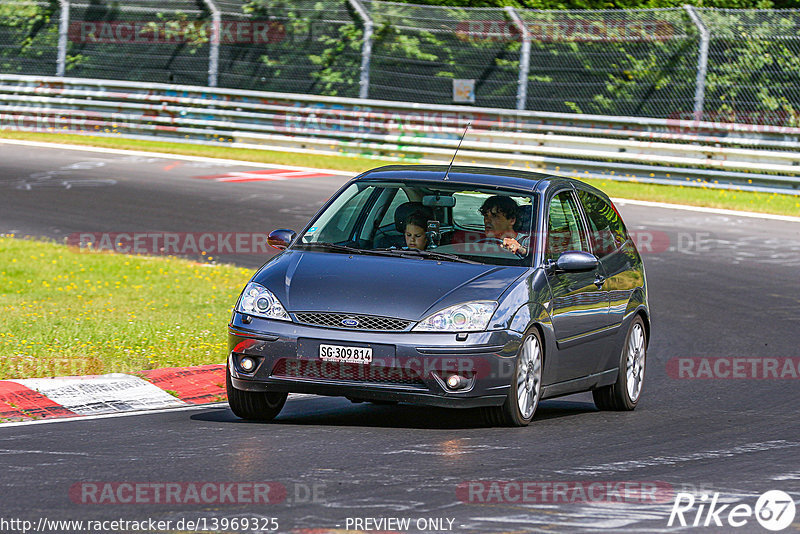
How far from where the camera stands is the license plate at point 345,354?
314 inches

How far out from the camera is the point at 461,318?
8109 millimetres

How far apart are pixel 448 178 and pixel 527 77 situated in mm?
17749

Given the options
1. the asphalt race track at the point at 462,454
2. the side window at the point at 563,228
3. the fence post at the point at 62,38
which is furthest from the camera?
the fence post at the point at 62,38

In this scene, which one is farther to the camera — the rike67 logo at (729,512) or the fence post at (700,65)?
the fence post at (700,65)

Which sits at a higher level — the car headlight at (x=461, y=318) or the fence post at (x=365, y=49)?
the car headlight at (x=461, y=318)

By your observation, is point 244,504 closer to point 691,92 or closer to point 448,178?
point 448,178

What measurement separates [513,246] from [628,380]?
1690mm

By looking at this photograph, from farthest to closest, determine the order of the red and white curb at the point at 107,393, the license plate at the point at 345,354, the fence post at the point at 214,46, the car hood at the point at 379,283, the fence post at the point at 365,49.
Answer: the fence post at the point at 214,46 < the fence post at the point at 365,49 < the red and white curb at the point at 107,393 < the car hood at the point at 379,283 < the license plate at the point at 345,354

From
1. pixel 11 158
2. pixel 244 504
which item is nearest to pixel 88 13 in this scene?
pixel 11 158

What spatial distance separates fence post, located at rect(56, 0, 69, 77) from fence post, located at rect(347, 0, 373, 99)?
679 centimetres

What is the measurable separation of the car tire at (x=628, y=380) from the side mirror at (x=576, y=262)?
1253 millimetres

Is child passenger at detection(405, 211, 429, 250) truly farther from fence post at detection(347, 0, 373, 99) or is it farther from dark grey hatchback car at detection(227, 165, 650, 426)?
fence post at detection(347, 0, 373, 99)

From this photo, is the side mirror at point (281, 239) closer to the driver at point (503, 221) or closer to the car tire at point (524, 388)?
the driver at point (503, 221)

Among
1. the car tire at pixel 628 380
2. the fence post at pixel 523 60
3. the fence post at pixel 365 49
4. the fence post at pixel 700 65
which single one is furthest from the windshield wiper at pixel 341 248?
the fence post at pixel 365 49
